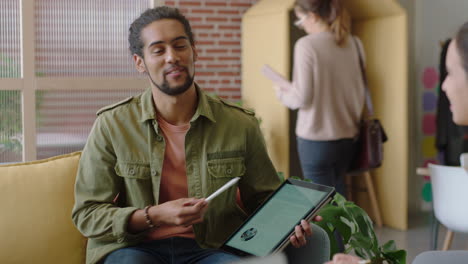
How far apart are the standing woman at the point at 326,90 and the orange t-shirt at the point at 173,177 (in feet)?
5.63

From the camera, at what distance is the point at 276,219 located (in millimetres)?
2088

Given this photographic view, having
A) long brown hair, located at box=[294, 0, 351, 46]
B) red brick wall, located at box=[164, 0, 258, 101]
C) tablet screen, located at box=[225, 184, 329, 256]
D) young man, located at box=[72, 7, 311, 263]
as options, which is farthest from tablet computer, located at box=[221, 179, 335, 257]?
red brick wall, located at box=[164, 0, 258, 101]

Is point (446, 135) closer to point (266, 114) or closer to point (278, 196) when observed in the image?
point (266, 114)

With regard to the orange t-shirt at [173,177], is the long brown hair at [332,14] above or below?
above

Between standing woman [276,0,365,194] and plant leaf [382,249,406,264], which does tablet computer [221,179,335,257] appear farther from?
standing woman [276,0,365,194]

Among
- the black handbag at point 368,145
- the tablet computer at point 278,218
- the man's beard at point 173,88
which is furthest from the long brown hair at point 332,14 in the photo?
the tablet computer at point 278,218

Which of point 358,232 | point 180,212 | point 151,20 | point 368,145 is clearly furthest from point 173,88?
point 368,145

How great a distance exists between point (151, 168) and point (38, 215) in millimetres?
548

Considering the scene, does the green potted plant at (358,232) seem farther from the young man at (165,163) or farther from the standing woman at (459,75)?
the standing woman at (459,75)

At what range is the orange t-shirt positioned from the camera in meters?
2.24

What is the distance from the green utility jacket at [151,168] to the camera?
7.25 ft

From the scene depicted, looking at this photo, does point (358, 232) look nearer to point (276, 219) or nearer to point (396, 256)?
point (396, 256)

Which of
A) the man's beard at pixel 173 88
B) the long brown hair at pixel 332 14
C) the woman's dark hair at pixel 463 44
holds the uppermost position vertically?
the long brown hair at pixel 332 14

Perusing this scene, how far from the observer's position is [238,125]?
2357 mm
